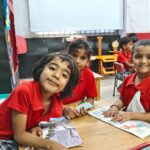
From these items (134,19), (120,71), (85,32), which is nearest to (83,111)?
(120,71)

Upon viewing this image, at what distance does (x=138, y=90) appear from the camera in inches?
54.2

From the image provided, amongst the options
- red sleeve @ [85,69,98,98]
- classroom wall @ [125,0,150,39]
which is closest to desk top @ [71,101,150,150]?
red sleeve @ [85,69,98,98]

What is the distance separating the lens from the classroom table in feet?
3.16

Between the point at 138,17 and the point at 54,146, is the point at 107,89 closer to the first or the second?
the point at 138,17

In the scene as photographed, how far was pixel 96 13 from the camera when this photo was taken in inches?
207

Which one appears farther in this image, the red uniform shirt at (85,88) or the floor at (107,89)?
the floor at (107,89)

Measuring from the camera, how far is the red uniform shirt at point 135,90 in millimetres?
1344

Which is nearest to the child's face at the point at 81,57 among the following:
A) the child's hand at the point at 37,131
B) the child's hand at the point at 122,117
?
the child's hand at the point at 122,117

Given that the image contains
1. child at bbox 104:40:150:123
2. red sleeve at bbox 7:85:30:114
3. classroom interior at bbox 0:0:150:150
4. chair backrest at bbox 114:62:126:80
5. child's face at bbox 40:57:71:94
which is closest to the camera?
red sleeve at bbox 7:85:30:114

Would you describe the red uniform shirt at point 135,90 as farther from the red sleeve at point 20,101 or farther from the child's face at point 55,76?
the red sleeve at point 20,101

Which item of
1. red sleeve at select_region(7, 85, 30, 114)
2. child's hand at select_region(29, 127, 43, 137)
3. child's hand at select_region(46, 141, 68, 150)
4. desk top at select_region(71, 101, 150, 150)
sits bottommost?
desk top at select_region(71, 101, 150, 150)

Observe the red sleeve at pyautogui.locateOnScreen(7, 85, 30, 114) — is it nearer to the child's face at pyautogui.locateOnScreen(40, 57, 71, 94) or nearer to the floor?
the child's face at pyautogui.locateOnScreen(40, 57, 71, 94)

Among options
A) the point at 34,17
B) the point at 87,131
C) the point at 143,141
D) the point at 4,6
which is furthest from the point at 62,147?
the point at 34,17

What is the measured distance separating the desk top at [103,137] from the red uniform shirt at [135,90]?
30cm
